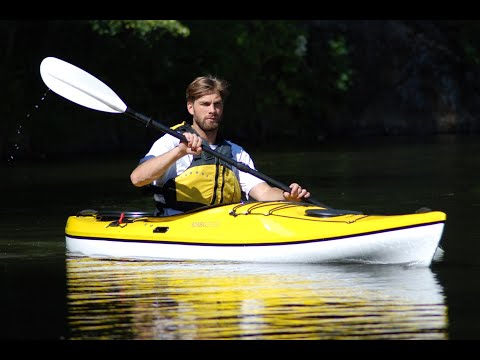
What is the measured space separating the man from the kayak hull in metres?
0.18

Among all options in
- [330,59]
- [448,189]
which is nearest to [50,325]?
[448,189]

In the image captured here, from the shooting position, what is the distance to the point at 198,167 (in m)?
8.23

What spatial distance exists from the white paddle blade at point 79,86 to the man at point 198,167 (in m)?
0.91

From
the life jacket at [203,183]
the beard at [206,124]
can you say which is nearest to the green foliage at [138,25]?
the life jacket at [203,183]

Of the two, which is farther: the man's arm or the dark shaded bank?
the dark shaded bank

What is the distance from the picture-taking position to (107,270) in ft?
26.7

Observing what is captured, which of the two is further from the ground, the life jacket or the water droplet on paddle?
the life jacket

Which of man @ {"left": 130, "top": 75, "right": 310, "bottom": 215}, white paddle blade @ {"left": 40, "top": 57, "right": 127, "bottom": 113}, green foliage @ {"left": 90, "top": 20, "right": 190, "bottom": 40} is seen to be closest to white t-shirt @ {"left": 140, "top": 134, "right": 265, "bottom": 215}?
man @ {"left": 130, "top": 75, "right": 310, "bottom": 215}

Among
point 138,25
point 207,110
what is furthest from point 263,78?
point 207,110

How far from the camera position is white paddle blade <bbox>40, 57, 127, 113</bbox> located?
911 centimetres

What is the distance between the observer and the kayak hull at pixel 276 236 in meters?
7.64

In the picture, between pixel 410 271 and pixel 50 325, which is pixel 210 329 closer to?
pixel 50 325

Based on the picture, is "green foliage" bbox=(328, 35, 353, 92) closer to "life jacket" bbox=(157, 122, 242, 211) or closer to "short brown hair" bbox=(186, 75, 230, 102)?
"life jacket" bbox=(157, 122, 242, 211)

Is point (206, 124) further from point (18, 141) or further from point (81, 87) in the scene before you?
point (18, 141)
